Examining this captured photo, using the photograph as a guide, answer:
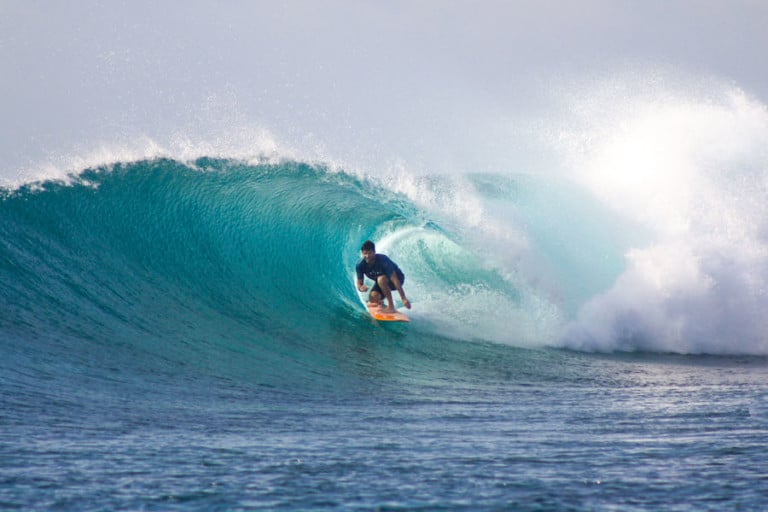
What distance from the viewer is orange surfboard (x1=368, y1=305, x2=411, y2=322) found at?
1089 cm

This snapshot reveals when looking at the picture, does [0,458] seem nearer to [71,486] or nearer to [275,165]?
[71,486]

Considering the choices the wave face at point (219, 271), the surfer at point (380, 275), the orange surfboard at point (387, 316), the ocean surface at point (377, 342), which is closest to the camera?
the ocean surface at point (377, 342)

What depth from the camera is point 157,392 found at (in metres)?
6.47

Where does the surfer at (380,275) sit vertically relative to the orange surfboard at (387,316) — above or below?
above

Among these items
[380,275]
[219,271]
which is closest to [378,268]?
[380,275]

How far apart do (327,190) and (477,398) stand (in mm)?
7831

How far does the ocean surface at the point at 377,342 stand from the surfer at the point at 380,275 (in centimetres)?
46

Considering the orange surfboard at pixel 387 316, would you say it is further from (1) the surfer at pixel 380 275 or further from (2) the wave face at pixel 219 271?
(2) the wave face at pixel 219 271

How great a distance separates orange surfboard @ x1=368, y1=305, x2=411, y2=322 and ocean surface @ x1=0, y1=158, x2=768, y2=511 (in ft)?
0.85

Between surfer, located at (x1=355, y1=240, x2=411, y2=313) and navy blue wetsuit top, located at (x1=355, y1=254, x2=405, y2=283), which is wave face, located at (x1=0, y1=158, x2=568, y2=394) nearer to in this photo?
surfer, located at (x1=355, y1=240, x2=411, y2=313)

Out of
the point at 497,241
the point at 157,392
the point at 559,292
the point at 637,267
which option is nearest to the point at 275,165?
the point at 497,241

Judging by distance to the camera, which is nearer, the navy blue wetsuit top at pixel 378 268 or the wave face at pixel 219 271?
the wave face at pixel 219 271

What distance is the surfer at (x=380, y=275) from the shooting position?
35.0 ft

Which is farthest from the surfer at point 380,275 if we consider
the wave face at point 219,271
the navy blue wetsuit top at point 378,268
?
the wave face at point 219,271
